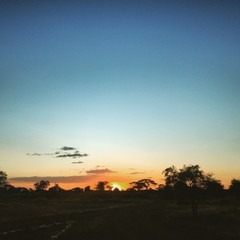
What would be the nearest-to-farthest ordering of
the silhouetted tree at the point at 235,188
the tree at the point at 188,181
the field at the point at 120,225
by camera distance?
the field at the point at 120,225, the tree at the point at 188,181, the silhouetted tree at the point at 235,188

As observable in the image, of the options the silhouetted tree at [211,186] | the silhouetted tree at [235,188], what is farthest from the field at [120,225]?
the silhouetted tree at [235,188]

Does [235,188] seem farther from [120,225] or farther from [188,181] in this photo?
[120,225]

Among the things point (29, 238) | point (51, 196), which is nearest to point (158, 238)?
point (29, 238)

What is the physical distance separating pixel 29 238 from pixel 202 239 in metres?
14.7

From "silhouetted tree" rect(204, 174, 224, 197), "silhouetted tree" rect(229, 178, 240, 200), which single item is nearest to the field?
"silhouetted tree" rect(204, 174, 224, 197)

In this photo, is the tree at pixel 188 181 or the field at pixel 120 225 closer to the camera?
the field at pixel 120 225

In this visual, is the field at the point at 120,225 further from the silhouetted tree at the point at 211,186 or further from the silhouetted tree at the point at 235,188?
the silhouetted tree at the point at 235,188

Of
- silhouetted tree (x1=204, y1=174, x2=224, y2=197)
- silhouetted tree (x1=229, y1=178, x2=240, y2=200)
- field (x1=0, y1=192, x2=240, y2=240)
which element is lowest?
field (x1=0, y1=192, x2=240, y2=240)

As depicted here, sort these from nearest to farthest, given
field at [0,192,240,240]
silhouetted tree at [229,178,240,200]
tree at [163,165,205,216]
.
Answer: field at [0,192,240,240], tree at [163,165,205,216], silhouetted tree at [229,178,240,200]

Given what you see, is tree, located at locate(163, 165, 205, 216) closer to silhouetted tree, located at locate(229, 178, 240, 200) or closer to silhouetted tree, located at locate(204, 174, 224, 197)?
silhouetted tree, located at locate(204, 174, 224, 197)

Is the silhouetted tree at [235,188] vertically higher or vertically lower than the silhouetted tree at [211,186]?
higher

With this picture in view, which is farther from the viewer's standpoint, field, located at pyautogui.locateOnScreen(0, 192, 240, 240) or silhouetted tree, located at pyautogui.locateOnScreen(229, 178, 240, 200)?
silhouetted tree, located at pyautogui.locateOnScreen(229, 178, 240, 200)

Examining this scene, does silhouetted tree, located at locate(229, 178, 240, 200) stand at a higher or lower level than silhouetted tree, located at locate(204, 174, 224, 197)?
higher

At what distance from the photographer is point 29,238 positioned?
2606 centimetres
